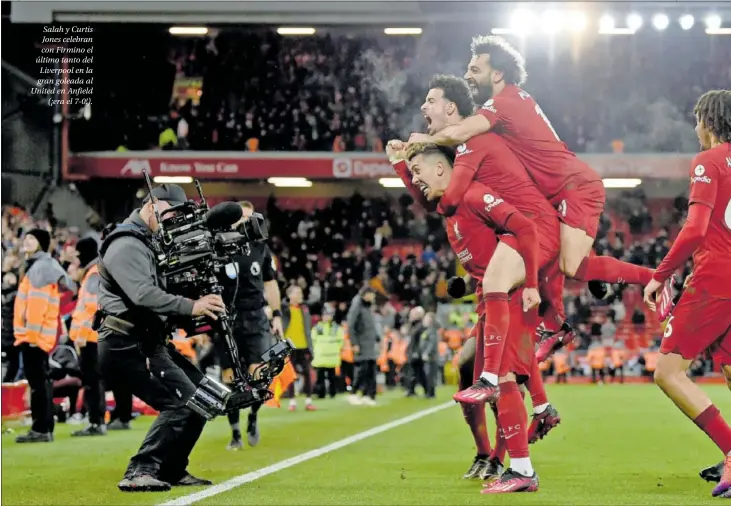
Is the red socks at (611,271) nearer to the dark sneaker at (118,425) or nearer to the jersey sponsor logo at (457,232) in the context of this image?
the jersey sponsor logo at (457,232)

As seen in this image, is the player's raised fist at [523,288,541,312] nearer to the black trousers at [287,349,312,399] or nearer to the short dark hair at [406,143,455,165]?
the short dark hair at [406,143,455,165]

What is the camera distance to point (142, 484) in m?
5.12

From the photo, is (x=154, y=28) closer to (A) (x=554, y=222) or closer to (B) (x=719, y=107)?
(A) (x=554, y=222)

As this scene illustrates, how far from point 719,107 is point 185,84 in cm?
289

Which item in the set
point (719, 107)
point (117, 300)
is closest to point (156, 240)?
point (117, 300)

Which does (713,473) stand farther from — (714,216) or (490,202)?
(490,202)

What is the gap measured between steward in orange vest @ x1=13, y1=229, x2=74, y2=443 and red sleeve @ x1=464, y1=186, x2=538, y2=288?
10.2ft

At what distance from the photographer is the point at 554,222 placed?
17.3ft

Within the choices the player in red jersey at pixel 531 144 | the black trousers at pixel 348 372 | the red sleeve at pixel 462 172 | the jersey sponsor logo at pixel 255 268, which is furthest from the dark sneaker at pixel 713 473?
the black trousers at pixel 348 372

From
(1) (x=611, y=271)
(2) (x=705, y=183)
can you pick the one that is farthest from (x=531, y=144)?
(2) (x=705, y=183)

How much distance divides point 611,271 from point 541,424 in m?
0.82

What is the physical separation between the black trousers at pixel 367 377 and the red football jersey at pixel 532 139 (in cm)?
653

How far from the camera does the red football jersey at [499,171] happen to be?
5.19 m

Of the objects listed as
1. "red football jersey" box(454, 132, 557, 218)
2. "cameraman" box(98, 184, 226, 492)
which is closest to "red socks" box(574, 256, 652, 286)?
"red football jersey" box(454, 132, 557, 218)
